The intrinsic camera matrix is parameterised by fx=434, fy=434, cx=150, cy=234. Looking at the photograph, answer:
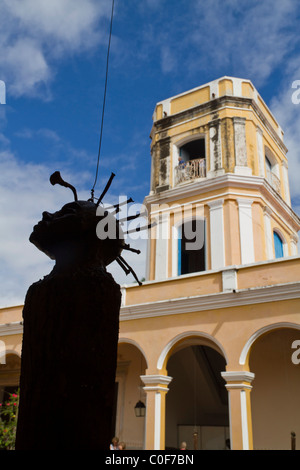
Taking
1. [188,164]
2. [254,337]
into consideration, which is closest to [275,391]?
[254,337]

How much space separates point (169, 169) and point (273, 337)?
6.23 meters

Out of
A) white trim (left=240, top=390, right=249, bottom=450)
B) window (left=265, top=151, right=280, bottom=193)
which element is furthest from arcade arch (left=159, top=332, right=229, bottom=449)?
window (left=265, top=151, right=280, bottom=193)

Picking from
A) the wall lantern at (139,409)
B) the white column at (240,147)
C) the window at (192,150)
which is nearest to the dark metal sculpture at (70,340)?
the wall lantern at (139,409)

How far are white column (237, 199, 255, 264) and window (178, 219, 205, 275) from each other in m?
1.26

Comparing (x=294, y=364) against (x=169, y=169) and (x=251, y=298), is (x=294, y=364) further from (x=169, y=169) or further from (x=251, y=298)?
(x=169, y=169)

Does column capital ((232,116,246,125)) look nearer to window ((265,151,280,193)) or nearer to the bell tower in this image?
the bell tower

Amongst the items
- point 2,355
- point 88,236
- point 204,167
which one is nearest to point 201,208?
point 204,167

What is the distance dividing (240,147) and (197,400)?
25.1 feet

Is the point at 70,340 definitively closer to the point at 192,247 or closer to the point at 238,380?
the point at 238,380

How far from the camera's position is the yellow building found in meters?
9.09

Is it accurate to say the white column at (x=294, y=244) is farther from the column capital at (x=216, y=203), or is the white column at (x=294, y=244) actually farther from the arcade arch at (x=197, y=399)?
the arcade arch at (x=197, y=399)

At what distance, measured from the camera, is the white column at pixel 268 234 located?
497 inches
